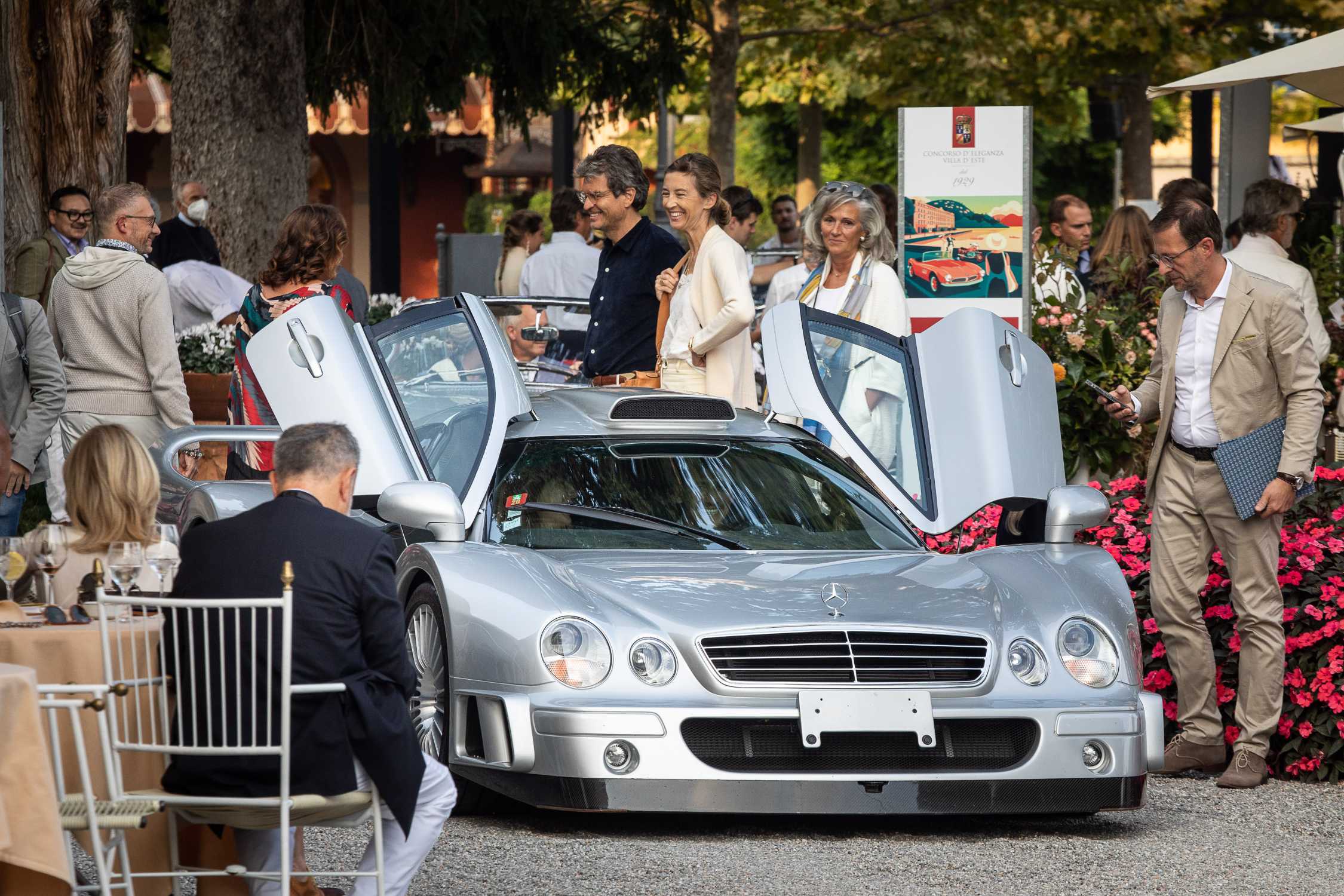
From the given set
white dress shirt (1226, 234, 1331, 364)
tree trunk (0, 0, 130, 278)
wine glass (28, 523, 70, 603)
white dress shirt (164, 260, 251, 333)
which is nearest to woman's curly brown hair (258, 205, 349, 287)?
wine glass (28, 523, 70, 603)

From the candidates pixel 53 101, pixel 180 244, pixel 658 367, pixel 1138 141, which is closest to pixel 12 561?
pixel 658 367

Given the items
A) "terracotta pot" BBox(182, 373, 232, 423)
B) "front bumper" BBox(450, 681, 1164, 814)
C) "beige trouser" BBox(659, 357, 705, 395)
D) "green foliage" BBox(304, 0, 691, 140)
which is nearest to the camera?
"front bumper" BBox(450, 681, 1164, 814)

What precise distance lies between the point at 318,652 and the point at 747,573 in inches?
81.3

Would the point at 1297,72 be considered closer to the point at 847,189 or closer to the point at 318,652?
the point at 847,189

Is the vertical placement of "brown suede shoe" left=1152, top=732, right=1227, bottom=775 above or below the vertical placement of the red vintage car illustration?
below

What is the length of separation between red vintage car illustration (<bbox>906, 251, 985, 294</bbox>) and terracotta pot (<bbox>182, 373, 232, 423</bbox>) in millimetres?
4709

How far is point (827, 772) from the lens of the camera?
19.2 feet

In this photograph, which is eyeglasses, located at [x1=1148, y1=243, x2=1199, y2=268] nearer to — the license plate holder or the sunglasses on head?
the license plate holder

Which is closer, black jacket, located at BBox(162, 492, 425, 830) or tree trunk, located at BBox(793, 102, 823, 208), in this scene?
black jacket, located at BBox(162, 492, 425, 830)

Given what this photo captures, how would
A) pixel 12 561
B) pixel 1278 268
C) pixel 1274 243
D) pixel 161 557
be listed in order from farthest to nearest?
pixel 1274 243
pixel 1278 268
pixel 12 561
pixel 161 557

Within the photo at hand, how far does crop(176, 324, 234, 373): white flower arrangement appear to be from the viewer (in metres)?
12.9

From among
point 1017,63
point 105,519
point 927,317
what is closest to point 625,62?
point 927,317

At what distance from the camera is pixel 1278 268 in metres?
9.34

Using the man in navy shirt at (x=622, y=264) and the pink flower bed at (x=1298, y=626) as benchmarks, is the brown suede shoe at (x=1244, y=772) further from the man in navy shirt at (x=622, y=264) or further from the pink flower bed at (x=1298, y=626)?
the man in navy shirt at (x=622, y=264)
